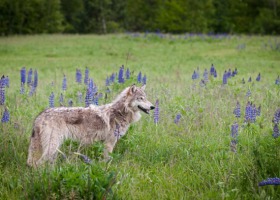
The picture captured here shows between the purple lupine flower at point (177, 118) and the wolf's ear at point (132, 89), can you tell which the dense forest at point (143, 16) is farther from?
the wolf's ear at point (132, 89)

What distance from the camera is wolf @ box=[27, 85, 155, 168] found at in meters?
4.86

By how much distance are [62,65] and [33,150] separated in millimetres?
13264

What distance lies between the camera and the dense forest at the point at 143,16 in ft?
134

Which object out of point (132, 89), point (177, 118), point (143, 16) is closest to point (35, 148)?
point (132, 89)

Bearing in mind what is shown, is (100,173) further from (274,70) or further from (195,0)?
(195,0)

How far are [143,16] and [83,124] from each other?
48.6 metres

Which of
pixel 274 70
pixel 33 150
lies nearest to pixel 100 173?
pixel 33 150

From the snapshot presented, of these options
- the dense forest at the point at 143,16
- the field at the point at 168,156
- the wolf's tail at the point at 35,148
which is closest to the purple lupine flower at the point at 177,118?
the field at the point at 168,156

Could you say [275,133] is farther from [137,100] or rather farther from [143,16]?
[143,16]

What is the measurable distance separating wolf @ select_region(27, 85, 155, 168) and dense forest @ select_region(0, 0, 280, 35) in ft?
106

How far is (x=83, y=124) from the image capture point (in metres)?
5.36

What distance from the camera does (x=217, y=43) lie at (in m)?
25.9

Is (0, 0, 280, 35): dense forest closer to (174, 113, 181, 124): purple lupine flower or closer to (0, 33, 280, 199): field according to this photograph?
(0, 33, 280, 199): field

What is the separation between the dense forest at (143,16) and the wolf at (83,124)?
32425 millimetres
